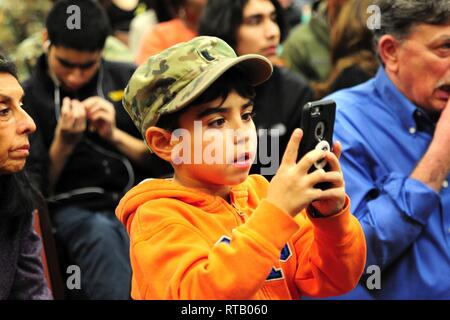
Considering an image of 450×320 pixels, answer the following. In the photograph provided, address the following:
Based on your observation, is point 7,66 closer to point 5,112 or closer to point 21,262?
point 5,112

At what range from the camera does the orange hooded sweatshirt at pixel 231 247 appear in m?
1.29

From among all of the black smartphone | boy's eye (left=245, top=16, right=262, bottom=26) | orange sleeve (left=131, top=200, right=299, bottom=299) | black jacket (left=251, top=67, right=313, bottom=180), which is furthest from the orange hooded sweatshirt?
boy's eye (left=245, top=16, right=262, bottom=26)

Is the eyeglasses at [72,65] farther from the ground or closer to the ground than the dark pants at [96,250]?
farther from the ground

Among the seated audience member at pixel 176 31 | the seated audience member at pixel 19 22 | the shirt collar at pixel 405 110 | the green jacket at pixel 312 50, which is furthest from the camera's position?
the seated audience member at pixel 19 22

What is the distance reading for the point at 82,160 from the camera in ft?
9.27

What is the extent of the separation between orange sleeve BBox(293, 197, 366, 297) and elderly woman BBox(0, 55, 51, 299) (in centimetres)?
69

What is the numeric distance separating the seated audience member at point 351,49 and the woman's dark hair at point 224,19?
409 mm

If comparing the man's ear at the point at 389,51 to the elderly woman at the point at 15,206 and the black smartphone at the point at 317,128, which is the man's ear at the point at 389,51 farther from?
the elderly woman at the point at 15,206

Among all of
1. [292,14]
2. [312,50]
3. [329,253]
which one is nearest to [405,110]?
[329,253]

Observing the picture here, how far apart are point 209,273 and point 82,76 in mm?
1747

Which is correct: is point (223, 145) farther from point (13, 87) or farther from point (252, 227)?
point (13, 87)

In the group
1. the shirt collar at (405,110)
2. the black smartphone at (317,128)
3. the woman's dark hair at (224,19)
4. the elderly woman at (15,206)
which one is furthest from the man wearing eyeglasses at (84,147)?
the black smartphone at (317,128)

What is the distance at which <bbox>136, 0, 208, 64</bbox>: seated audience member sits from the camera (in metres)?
3.53

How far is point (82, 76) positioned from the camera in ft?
9.45
